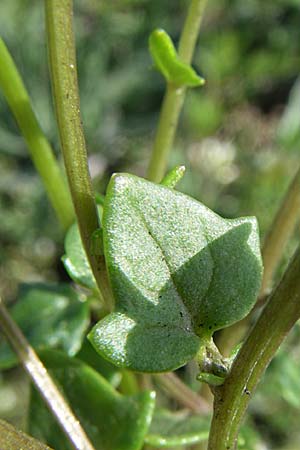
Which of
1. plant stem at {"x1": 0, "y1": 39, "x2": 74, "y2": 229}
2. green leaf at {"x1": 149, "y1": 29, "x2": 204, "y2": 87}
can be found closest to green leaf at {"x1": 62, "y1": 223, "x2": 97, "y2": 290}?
plant stem at {"x1": 0, "y1": 39, "x2": 74, "y2": 229}

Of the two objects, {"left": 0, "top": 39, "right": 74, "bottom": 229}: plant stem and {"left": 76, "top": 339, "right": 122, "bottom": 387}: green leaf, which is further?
{"left": 76, "top": 339, "right": 122, "bottom": 387}: green leaf

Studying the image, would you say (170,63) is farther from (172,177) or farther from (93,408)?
(93,408)

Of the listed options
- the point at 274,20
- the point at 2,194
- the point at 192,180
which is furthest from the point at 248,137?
the point at 2,194

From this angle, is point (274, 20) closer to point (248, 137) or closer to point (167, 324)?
point (248, 137)

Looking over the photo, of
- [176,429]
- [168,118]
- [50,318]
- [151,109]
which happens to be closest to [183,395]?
[176,429]

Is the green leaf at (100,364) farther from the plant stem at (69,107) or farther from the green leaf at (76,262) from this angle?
the plant stem at (69,107)

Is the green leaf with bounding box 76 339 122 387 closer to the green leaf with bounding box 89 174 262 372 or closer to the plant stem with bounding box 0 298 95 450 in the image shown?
the plant stem with bounding box 0 298 95 450
